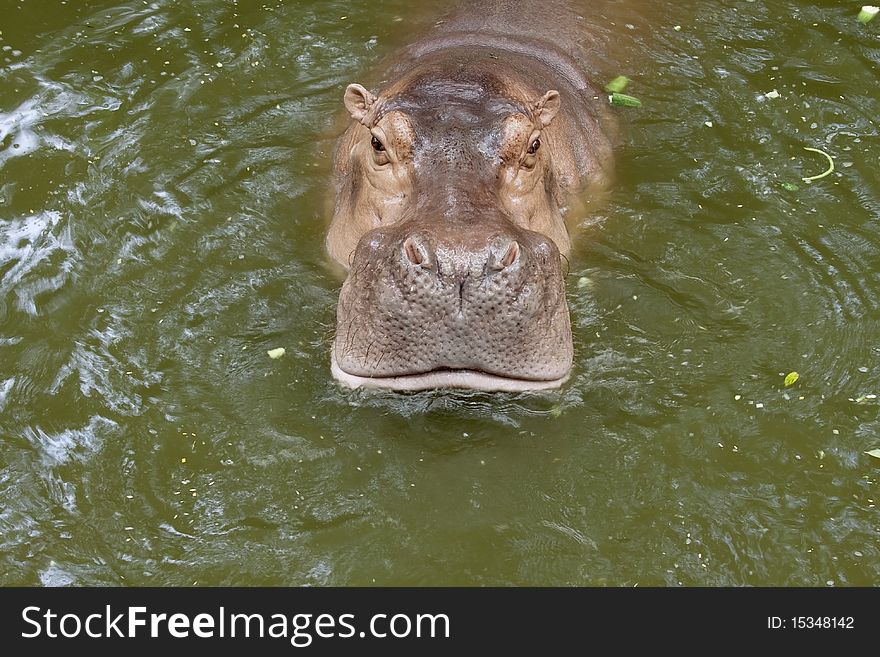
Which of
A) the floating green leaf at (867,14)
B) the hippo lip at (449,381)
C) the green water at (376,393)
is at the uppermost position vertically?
the floating green leaf at (867,14)

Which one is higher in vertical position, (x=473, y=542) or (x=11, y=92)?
(x=11, y=92)

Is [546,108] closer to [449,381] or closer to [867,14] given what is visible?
[449,381]

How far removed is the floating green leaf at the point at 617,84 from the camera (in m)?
7.86

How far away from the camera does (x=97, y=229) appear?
650 centimetres

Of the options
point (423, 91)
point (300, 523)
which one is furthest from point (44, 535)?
point (423, 91)

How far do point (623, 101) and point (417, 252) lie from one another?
11.9 feet

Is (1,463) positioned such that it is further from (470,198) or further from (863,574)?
(863,574)

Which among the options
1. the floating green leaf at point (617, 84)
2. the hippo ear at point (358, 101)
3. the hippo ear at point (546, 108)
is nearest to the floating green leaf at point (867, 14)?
the floating green leaf at point (617, 84)

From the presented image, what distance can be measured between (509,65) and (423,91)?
1.31 metres

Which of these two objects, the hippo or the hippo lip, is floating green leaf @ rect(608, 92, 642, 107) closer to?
the hippo

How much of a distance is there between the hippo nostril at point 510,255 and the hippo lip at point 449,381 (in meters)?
0.53

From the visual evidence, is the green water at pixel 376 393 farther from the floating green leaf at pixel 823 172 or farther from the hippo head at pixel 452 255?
the hippo head at pixel 452 255

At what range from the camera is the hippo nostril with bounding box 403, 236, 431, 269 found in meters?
4.62

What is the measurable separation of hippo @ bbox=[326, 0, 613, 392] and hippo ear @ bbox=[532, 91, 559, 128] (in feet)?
0.03
